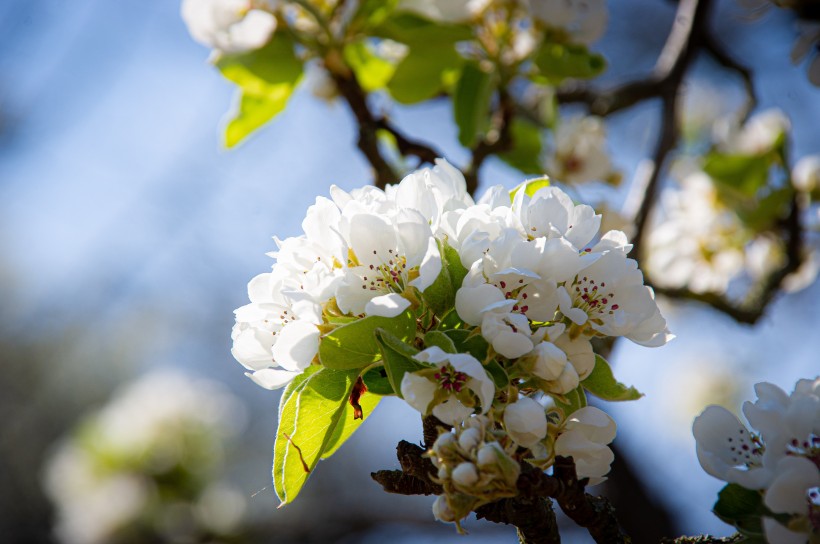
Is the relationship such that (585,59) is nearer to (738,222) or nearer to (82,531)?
(738,222)

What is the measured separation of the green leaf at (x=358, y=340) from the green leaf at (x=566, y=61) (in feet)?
3.31

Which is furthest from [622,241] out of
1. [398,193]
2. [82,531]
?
[82,531]

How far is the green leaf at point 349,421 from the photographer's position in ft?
3.01

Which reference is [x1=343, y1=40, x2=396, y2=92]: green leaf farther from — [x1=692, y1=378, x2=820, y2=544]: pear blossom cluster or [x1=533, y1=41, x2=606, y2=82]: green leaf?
[x1=692, y1=378, x2=820, y2=544]: pear blossom cluster

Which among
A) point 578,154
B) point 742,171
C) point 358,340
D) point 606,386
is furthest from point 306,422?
point 742,171

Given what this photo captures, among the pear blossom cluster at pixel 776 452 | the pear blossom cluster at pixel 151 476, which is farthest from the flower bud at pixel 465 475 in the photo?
the pear blossom cluster at pixel 151 476

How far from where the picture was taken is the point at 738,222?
230cm

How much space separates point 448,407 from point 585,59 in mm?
1091

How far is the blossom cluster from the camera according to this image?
788 millimetres

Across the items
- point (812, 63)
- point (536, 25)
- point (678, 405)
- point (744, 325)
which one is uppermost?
point (536, 25)

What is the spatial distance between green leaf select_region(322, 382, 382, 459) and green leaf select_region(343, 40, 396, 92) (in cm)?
109

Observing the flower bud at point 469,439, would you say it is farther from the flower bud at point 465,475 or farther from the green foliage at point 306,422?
the green foliage at point 306,422

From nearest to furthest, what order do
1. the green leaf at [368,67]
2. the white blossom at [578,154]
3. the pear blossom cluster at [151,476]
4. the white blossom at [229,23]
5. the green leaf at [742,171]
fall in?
1. the white blossom at [229,23]
2. the green leaf at [368,67]
3. the white blossom at [578,154]
4. the green leaf at [742,171]
5. the pear blossom cluster at [151,476]

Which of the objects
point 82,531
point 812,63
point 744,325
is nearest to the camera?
point 812,63
